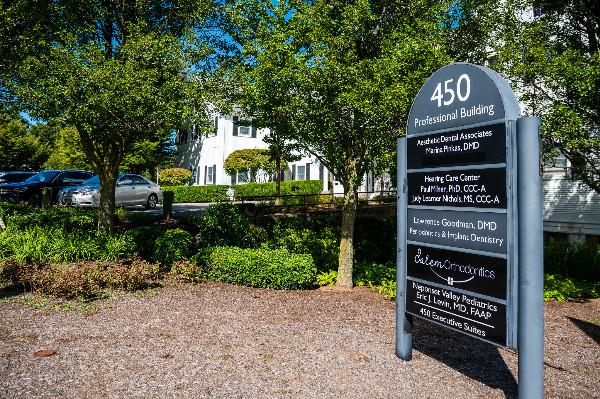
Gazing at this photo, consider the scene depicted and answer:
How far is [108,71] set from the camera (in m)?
9.60

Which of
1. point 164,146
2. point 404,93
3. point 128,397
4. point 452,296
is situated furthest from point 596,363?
point 164,146

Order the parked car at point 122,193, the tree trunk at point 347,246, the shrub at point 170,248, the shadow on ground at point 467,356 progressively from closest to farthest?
the shadow on ground at point 467,356 → the tree trunk at point 347,246 → the shrub at point 170,248 → the parked car at point 122,193

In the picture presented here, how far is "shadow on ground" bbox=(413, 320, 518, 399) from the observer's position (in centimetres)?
510

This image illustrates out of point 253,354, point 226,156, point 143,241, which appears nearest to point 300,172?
point 226,156

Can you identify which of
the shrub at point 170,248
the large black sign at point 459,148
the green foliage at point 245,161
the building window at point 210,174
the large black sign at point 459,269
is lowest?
the shrub at point 170,248

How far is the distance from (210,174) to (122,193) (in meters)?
14.3

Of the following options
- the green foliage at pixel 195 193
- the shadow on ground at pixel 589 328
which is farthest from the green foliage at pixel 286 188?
the shadow on ground at pixel 589 328

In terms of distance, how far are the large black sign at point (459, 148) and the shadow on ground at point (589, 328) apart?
4369 millimetres

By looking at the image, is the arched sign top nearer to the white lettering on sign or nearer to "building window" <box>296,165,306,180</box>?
the white lettering on sign

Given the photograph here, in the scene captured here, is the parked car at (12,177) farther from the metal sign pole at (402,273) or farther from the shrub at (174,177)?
the metal sign pole at (402,273)

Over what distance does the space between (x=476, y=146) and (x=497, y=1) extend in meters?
8.54

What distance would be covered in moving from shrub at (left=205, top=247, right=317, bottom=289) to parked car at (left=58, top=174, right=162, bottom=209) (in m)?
12.3

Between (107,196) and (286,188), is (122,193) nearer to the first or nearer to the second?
(107,196)

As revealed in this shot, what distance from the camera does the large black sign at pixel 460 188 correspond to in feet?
14.1
